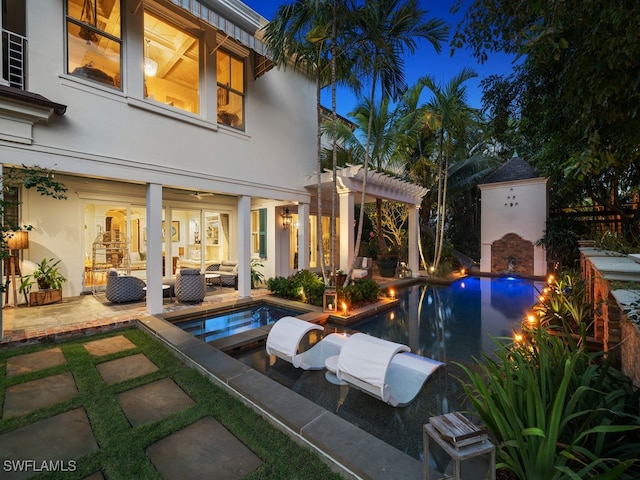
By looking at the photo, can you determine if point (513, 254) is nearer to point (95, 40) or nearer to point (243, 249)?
point (243, 249)

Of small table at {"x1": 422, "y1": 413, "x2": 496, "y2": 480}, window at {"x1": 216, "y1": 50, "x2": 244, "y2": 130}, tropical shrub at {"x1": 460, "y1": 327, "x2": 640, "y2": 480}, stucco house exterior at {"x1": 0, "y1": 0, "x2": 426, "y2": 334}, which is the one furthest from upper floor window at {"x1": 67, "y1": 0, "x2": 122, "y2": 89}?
tropical shrub at {"x1": 460, "y1": 327, "x2": 640, "y2": 480}

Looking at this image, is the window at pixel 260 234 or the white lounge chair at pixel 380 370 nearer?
the white lounge chair at pixel 380 370

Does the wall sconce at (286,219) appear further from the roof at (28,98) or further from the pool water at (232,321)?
the roof at (28,98)

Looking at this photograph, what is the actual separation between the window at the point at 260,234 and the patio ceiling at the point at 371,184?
7.29ft

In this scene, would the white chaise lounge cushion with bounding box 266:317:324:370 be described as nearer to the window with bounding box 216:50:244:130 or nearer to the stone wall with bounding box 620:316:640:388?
the stone wall with bounding box 620:316:640:388

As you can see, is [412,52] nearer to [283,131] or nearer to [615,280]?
[283,131]

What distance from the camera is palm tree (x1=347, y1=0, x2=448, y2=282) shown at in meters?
6.98

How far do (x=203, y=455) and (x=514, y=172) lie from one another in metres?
17.5

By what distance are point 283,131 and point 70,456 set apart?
9305 mm

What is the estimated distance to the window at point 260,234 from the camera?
448 inches

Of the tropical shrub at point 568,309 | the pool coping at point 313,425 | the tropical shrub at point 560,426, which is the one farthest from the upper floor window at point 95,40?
the tropical shrub at point 568,309

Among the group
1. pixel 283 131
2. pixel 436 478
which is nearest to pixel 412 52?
pixel 283 131

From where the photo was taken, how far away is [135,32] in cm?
652

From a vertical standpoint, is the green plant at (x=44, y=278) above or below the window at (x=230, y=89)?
below
